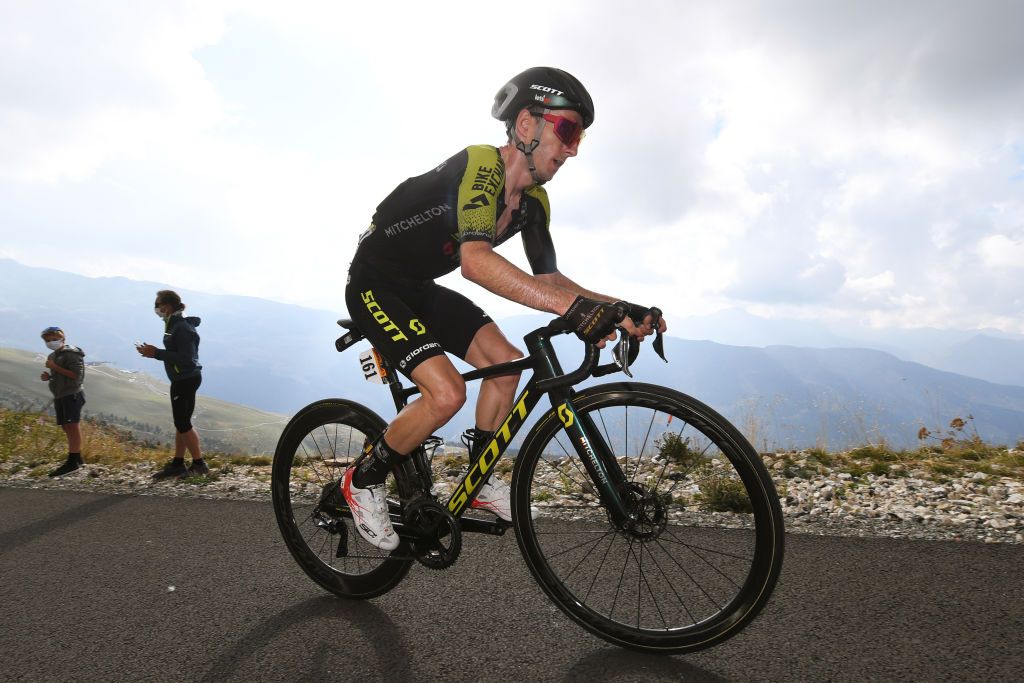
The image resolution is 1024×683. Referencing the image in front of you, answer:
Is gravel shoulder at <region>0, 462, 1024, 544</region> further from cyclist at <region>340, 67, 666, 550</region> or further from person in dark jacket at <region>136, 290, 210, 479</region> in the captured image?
cyclist at <region>340, 67, 666, 550</region>

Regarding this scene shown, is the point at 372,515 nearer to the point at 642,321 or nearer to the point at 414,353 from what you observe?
the point at 414,353

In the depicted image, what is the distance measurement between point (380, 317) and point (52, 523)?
3.88 m

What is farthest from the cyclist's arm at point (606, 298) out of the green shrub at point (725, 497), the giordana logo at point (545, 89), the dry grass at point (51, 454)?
the dry grass at point (51, 454)

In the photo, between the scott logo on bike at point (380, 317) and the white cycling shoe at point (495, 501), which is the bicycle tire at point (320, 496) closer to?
the white cycling shoe at point (495, 501)

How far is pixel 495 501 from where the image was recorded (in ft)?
9.75

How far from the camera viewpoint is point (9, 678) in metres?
2.44

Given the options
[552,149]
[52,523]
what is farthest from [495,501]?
[52,523]

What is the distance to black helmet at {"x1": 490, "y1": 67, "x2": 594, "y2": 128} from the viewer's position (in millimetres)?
2785

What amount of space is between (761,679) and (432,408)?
1697mm

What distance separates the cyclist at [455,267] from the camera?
8.80 ft

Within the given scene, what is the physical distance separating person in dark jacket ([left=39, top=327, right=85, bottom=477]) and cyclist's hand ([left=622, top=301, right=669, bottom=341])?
7.98 m

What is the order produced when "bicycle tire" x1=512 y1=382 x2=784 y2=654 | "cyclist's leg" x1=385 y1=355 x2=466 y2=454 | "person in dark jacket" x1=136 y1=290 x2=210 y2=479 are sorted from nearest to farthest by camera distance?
"bicycle tire" x1=512 y1=382 x2=784 y2=654 → "cyclist's leg" x1=385 y1=355 x2=466 y2=454 → "person in dark jacket" x1=136 y1=290 x2=210 y2=479

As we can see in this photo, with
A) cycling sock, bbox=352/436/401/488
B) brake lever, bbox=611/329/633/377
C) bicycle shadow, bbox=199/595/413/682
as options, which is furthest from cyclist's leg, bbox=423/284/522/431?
bicycle shadow, bbox=199/595/413/682

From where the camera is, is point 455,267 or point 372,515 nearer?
point 372,515
